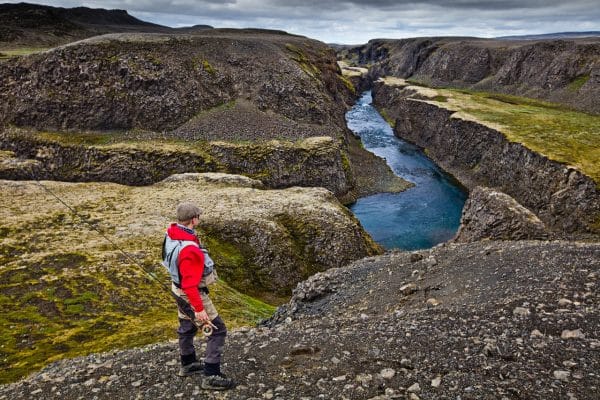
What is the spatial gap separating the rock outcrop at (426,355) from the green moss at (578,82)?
127546 millimetres

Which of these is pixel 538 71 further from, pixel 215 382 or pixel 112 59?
pixel 215 382

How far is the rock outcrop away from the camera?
41.2 feet

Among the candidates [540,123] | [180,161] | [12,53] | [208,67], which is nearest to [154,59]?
[208,67]

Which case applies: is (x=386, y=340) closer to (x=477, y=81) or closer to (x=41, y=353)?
(x=41, y=353)

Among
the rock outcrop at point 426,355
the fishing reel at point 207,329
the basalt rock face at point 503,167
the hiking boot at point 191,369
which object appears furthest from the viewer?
the basalt rock face at point 503,167

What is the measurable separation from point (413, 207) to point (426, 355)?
63412 mm

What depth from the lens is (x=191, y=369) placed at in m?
13.8

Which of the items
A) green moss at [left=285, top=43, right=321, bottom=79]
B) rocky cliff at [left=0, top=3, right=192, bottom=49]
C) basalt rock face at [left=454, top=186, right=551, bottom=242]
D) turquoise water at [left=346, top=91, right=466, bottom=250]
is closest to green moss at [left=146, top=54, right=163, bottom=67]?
green moss at [left=285, top=43, right=321, bottom=79]

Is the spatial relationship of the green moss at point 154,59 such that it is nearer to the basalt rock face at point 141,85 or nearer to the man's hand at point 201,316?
the basalt rock face at point 141,85

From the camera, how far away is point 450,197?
81688 millimetres

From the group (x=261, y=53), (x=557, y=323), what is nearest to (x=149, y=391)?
(x=557, y=323)

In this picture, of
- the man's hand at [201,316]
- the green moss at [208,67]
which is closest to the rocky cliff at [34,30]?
the green moss at [208,67]

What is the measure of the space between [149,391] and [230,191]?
139 feet

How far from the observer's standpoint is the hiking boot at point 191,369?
13.7m
